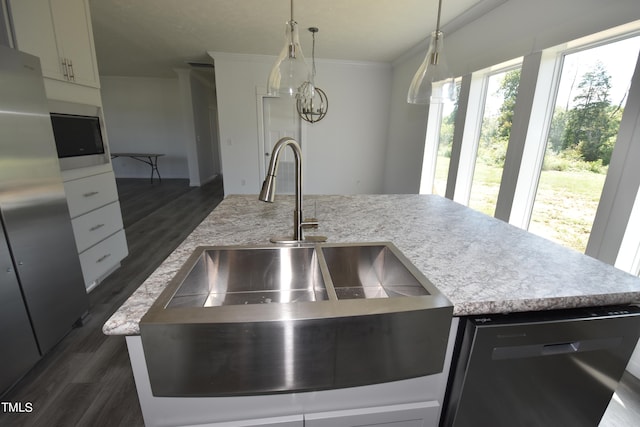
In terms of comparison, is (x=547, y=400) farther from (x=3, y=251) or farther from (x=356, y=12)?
(x=356, y=12)

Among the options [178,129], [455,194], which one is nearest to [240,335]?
[455,194]

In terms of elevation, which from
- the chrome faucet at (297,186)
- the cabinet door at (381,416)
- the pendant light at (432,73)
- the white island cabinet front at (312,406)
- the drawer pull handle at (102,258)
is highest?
the pendant light at (432,73)

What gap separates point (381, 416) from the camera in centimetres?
75

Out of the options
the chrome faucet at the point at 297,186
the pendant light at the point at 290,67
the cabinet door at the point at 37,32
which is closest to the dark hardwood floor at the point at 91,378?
the chrome faucet at the point at 297,186

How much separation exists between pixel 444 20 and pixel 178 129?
6.34 m

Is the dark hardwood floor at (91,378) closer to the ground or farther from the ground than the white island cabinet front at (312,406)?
closer to the ground

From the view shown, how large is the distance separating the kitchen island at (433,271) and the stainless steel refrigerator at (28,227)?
36.9 inches

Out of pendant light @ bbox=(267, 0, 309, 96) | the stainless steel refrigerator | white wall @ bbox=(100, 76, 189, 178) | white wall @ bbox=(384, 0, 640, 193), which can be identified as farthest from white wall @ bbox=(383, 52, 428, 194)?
white wall @ bbox=(100, 76, 189, 178)

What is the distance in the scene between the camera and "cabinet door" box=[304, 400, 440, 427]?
0.73 meters

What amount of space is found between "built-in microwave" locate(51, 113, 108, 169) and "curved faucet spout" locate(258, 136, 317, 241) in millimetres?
1810

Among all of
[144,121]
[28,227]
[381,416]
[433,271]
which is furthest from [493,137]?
[144,121]

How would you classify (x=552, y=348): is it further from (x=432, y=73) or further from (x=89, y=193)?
(x=89, y=193)

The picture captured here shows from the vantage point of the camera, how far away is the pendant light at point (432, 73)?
51.9 inches

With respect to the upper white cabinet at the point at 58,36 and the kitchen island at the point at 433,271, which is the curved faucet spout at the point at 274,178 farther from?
the upper white cabinet at the point at 58,36
